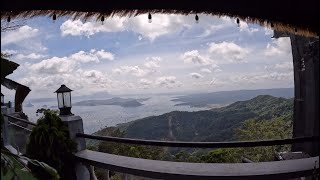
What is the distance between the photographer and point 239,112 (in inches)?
749

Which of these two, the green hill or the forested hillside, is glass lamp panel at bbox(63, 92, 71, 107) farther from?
the green hill

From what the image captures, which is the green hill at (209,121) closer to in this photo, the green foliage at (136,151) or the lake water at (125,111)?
the lake water at (125,111)

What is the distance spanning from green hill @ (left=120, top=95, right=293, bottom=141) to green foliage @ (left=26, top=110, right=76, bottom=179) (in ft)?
37.2

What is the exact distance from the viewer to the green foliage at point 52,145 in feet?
11.9

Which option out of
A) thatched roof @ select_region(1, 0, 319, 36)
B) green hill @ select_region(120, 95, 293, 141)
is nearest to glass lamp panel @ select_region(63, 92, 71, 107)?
thatched roof @ select_region(1, 0, 319, 36)

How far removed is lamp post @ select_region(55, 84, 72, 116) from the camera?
13.3 ft

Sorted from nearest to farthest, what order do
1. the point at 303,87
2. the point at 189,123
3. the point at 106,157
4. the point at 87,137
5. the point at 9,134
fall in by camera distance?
1. the point at 106,157
2. the point at 87,137
3. the point at 9,134
4. the point at 303,87
5. the point at 189,123

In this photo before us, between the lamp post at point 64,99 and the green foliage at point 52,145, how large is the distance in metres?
0.23

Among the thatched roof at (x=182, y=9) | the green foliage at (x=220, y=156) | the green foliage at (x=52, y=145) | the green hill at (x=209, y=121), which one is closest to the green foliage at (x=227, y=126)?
the green hill at (x=209, y=121)

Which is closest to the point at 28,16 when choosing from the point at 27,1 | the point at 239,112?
the point at 27,1

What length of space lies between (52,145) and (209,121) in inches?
600

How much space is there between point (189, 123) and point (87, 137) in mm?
14270

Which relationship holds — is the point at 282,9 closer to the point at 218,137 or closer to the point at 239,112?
the point at 218,137

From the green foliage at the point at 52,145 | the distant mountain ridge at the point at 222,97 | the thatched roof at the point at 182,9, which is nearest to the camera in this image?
the thatched roof at the point at 182,9
